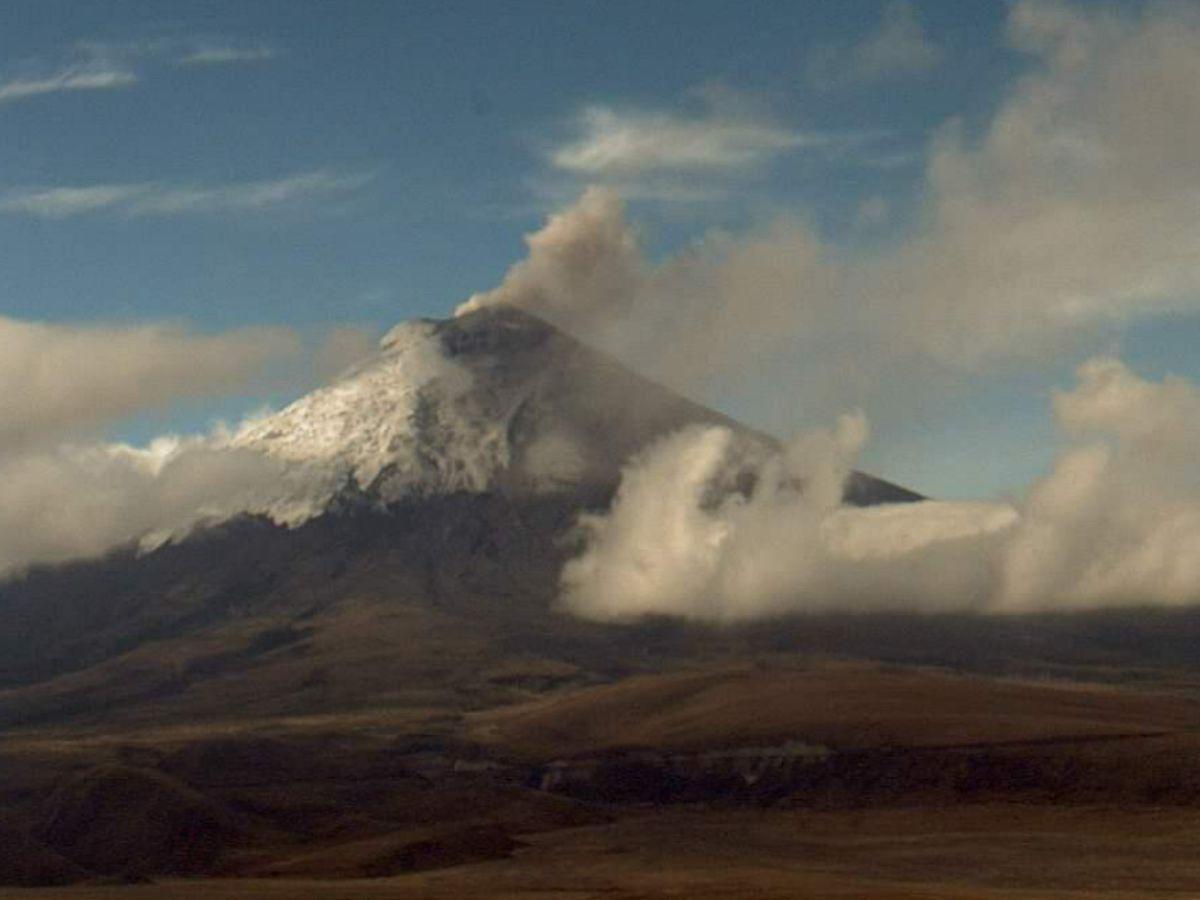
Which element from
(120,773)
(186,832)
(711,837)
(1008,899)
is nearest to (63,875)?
(186,832)

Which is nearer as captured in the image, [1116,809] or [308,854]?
[308,854]

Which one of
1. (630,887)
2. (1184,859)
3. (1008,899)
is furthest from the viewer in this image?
(1184,859)

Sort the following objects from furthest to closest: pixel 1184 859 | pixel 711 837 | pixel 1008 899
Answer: pixel 711 837 → pixel 1184 859 → pixel 1008 899

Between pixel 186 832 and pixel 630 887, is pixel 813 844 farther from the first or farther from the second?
pixel 186 832

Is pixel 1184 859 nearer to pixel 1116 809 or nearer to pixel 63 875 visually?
pixel 1116 809

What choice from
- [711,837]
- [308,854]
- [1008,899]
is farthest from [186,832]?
[1008,899]

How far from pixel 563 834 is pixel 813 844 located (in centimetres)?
2722

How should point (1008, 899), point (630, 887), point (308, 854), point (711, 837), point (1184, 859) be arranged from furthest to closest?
point (711, 837) → point (308, 854) → point (1184, 859) → point (630, 887) → point (1008, 899)

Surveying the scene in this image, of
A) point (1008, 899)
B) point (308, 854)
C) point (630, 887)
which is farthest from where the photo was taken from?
point (308, 854)

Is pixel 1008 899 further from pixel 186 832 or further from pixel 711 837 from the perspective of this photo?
pixel 186 832

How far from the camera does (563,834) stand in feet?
652

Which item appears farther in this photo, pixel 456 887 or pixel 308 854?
pixel 308 854

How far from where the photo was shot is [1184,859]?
6403 inches

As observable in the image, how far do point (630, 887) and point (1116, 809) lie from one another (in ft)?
237
